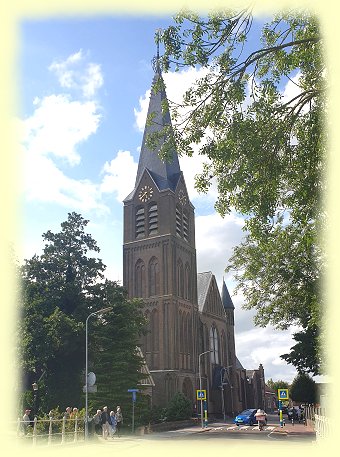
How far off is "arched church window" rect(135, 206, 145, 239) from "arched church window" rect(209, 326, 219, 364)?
17260mm

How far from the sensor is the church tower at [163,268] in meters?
54.5

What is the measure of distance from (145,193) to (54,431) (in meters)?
40.1

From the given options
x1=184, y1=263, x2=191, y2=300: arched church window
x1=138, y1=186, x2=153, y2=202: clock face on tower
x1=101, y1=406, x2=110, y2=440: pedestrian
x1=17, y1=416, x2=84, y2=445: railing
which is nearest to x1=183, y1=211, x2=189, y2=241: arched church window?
x1=184, y1=263, x2=191, y2=300: arched church window

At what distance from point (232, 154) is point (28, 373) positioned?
29.3 meters

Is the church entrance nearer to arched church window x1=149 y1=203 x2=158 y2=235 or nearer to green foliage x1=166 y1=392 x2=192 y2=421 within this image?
green foliage x1=166 y1=392 x2=192 y2=421

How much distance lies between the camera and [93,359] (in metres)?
37.1

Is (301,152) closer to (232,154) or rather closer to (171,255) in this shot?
(232,154)

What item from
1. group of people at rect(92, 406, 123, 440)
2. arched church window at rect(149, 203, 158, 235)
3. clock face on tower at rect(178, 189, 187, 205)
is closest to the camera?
group of people at rect(92, 406, 123, 440)

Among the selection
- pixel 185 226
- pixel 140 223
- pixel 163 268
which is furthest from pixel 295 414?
pixel 140 223

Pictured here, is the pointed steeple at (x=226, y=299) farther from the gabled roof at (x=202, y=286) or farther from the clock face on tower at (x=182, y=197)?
the clock face on tower at (x=182, y=197)

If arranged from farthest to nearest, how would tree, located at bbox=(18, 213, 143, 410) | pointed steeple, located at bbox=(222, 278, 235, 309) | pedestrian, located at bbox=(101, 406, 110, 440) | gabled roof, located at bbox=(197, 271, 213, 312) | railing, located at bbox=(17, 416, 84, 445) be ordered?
pointed steeple, located at bbox=(222, 278, 235, 309)
gabled roof, located at bbox=(197, 271, 213, 312)
tree, located at bbox=(18, 213, 143, 410)
pedestrian, located at bbox=(101, 406, 110, 440)
railing, located at bbox=(17, 416, 84, 445)

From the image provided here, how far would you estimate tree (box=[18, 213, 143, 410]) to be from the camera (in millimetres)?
32531

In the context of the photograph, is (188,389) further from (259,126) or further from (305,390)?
(259,126)

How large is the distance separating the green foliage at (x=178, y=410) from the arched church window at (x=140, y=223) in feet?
72.2
